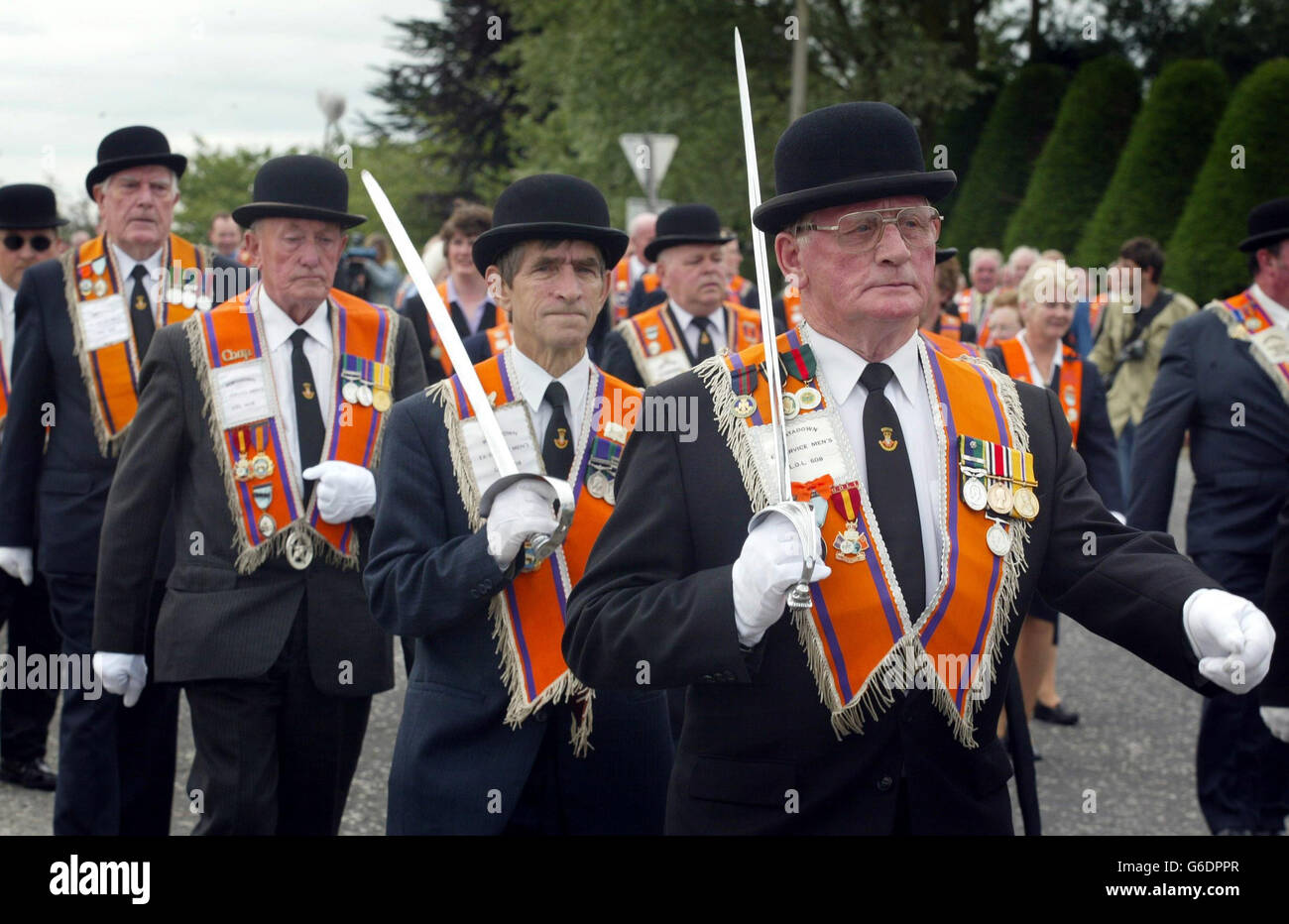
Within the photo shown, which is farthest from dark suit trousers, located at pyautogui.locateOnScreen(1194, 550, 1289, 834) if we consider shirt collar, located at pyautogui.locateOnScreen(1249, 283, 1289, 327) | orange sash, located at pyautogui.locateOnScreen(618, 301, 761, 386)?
orange sash, located at pyautogui.locateOnScreen(618, 301, 761, 386)

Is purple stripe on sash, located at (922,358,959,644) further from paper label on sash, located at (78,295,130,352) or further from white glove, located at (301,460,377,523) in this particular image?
paper label on sash, located at (78,295,130,352)

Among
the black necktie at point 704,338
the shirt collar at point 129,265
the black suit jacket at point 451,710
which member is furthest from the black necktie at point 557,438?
the black necktie at point 704,338

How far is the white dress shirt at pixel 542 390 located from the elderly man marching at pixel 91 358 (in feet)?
6.84

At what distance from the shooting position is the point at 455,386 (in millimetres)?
3854

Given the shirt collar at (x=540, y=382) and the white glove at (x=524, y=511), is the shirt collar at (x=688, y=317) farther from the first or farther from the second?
the white glove at (x=524, y=511)

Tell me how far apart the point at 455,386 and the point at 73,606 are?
2.47m

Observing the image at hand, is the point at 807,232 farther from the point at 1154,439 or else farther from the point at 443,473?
the point at 1154,439

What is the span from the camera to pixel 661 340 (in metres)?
7.87

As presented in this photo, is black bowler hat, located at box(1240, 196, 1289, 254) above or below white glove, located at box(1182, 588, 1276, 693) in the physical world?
above

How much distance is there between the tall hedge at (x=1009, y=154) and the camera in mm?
25078

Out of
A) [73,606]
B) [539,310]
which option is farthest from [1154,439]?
[73,606]

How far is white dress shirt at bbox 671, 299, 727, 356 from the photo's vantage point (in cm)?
801

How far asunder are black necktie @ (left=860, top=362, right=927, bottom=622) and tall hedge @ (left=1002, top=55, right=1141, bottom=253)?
20199 millimetres

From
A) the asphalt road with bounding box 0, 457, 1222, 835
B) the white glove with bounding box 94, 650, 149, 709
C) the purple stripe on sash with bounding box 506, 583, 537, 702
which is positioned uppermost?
the purple stripe on sash with bounding box 506, 583, 537, 702
